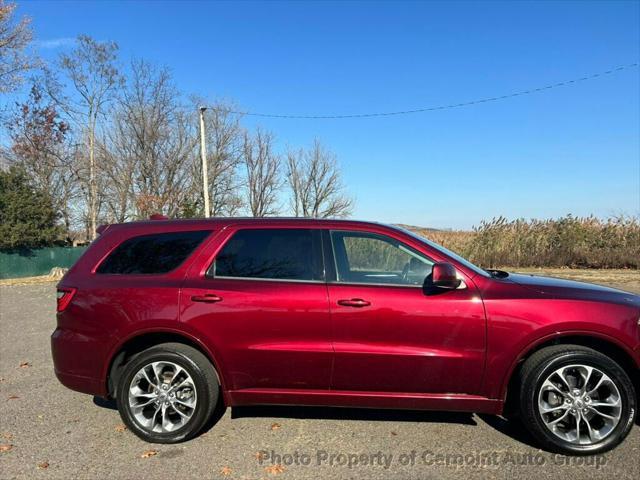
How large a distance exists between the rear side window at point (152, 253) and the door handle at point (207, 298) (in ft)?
1.23

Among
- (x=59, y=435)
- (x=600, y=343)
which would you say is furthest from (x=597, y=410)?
(x=59, y=435)

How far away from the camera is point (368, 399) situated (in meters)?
3.69

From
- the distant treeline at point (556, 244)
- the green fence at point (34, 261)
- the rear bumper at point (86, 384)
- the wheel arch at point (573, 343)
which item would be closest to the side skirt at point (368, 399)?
the wheel arch at point (573, 343)

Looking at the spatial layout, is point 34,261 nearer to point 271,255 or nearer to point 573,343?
point 271,255

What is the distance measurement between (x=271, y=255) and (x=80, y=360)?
1.79 metres

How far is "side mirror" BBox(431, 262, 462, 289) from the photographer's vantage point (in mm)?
3516

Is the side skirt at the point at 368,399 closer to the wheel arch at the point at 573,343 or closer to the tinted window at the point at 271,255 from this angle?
the wheel arch at the point at 573,343

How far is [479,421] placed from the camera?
418 cm

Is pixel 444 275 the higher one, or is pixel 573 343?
pixel 444 275

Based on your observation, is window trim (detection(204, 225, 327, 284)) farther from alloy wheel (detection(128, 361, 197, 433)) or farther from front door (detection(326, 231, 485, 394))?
alloy wheel (detection(128, 361, 197, 433))

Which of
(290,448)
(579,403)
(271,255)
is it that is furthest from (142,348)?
(579,403)

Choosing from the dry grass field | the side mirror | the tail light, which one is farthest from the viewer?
the dry grass field

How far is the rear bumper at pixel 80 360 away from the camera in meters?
3.89

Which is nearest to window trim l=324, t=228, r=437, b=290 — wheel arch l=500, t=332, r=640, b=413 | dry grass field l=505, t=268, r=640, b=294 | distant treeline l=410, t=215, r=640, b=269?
wheel arch l=500, t=332, r=640, b=413
